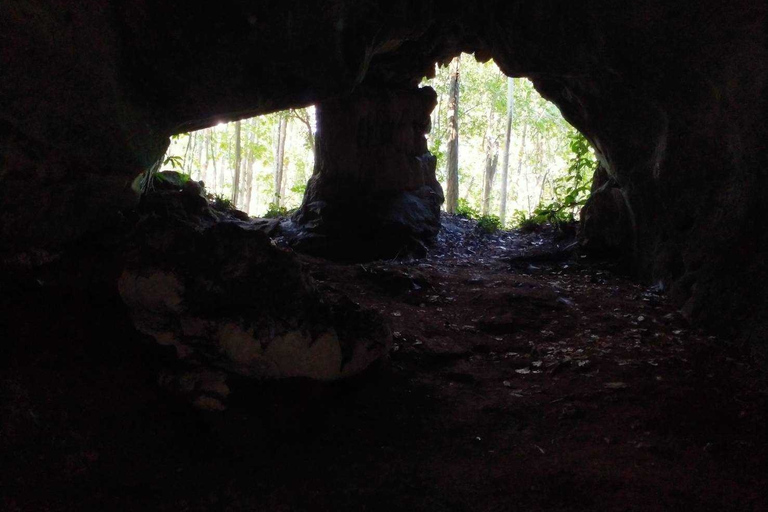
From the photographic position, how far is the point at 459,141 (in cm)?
2806

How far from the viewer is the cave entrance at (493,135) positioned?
704 inches

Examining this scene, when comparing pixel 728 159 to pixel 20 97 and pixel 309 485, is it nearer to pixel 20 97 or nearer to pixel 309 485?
pixel 309 485

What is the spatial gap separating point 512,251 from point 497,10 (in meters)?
4.29

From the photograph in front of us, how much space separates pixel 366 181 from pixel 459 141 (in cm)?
1975

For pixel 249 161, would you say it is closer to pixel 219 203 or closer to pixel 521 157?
pixel 521 157

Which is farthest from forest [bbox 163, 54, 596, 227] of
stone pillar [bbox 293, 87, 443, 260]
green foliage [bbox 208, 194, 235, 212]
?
green foliage [bbox 208, 194, 235, 212]

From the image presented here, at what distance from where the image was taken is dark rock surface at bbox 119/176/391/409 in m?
3.67

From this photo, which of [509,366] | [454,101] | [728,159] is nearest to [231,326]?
[509,366]

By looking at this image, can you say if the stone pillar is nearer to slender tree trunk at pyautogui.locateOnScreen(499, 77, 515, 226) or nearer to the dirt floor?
the dirt floor

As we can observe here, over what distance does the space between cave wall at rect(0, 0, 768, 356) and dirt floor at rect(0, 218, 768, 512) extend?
838 mm

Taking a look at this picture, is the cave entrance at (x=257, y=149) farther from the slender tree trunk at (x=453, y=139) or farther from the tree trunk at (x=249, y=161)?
the slender tree trunk at (x=453, y=139)

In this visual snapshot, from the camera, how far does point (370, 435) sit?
145 inches

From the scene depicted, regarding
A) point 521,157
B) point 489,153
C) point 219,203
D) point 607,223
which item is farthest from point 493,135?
point 607,223

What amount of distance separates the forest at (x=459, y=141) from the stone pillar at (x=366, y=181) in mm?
4957
